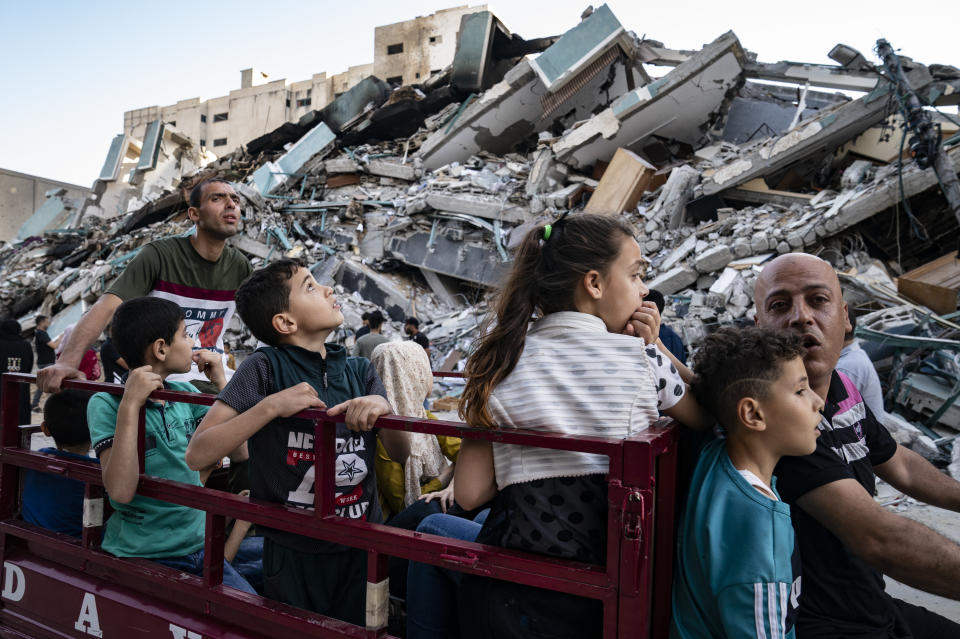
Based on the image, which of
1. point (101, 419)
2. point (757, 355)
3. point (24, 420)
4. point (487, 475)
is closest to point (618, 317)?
point (757, 355)

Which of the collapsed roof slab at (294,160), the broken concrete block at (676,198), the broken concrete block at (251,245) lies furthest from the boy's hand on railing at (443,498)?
the collapsed roof slab at (294,160)

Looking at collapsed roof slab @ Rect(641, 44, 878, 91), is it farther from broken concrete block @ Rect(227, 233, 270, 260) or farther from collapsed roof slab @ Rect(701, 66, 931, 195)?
broken concrete block @ Rect(227, 233, 270, 260)

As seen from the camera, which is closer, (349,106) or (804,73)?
(804,73)

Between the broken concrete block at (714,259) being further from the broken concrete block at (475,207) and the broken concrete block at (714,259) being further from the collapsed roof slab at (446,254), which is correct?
the collapsed roof slab at (446,254)

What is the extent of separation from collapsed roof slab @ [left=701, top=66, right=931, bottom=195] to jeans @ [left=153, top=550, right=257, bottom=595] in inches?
399

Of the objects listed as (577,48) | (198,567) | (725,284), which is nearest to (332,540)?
(198,567)

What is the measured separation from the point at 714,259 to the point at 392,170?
8.51m

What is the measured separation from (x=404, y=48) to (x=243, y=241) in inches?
833

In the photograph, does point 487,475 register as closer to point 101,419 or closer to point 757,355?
point 757,355

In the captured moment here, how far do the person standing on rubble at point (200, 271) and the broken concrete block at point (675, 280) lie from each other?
7.09m

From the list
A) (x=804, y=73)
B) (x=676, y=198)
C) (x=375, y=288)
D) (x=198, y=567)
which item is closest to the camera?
(x=198, y=567)

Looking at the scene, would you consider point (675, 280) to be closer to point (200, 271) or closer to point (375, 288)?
point (375, 288)

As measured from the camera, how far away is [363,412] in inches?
60.0

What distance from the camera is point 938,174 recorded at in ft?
25.9
